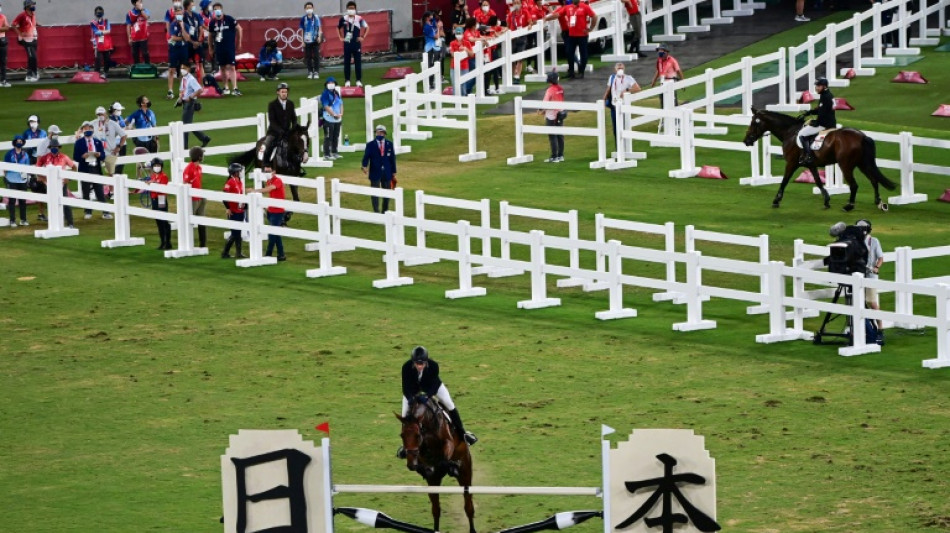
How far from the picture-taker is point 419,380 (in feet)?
54.7

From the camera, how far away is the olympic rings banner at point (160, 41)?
5122 cm

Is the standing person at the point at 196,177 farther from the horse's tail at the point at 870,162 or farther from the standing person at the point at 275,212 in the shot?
the horse's tail at the point at 870,162

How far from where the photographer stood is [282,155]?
3425 cm

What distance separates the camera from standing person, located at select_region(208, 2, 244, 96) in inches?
1850

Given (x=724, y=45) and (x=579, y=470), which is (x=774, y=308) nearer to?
(x=579, y=470)

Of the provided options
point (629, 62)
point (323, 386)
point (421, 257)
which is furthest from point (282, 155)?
point (629, 62)

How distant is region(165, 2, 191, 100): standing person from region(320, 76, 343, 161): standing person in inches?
318

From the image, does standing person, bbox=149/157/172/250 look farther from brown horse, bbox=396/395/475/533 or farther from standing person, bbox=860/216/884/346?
brown horse, bbox=396/395/475/533

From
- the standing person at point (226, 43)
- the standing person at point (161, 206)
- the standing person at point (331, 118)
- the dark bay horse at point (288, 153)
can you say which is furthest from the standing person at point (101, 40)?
the standing person at point (161, 206)

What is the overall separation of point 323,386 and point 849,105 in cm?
2178

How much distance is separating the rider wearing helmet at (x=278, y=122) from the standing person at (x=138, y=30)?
50.8 ft

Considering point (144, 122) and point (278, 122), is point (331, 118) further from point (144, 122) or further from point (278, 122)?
point (278, 122)

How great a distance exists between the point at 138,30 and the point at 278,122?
652 inches

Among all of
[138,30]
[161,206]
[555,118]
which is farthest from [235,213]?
[138,30]
